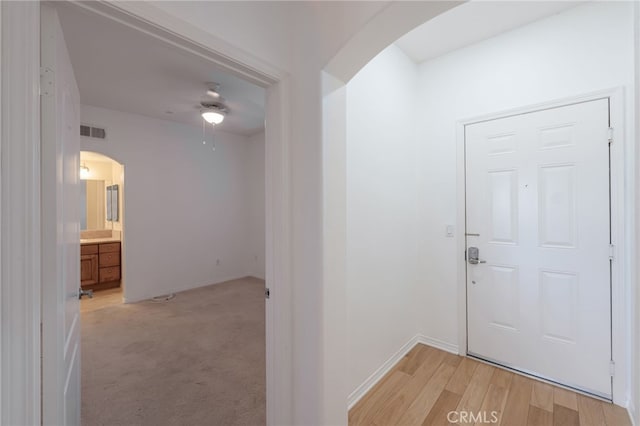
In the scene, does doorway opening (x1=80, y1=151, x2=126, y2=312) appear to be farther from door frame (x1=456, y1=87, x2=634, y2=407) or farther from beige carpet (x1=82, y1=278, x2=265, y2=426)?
door frame (x1=456, y1=87, x2=634, y2=407)

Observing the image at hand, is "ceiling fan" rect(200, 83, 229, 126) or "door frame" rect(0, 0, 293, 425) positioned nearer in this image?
"door frame" rect(0, 0, 293, 425)

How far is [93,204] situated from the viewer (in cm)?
515

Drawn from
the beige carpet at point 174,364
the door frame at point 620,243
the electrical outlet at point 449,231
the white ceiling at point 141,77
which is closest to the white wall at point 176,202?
the white ceiling at point 141,77

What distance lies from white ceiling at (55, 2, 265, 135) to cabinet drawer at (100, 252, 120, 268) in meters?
2.53

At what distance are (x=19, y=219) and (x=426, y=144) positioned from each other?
2.92 m

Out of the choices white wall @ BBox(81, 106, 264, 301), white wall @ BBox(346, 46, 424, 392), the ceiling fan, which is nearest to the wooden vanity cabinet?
white wall @ BBox(81, 106, 264, 301)

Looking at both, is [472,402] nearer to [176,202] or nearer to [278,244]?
[278,244]

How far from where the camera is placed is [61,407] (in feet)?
3.12

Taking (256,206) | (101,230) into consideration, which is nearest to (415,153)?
(256,206)

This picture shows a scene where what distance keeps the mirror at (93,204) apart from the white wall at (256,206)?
281 cm

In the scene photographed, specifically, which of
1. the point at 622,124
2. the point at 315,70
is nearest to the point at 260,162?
the point at 315,70

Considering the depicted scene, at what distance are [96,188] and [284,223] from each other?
5569mm

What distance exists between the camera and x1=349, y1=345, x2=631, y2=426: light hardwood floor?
177 centimetres

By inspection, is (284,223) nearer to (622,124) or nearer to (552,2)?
(622,124)
